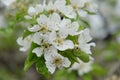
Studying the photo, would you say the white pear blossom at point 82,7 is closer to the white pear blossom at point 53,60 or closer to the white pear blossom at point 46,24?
the white pear blossom at point 46,24

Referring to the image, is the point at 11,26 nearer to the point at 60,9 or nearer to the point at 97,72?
the point at 60,9

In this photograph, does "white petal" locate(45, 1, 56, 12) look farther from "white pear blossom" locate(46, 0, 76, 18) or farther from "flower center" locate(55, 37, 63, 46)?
"flower center" locate(55, 37, 63, 46)

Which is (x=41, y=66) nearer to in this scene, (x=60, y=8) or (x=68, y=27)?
(x=68, y=27)

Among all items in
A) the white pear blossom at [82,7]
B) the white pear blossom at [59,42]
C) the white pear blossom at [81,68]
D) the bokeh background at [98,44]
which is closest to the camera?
the white pear blossom at [59,42]

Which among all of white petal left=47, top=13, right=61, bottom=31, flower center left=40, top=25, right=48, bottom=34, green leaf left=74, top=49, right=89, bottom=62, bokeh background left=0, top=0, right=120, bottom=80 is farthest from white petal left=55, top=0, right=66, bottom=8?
bokeh background left=0, top=0, right=120, bottom=80

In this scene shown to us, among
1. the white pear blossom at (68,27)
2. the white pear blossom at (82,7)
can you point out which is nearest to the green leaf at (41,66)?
the white pear blossom at (68,27)

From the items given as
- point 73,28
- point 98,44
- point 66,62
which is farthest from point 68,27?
point 98,44

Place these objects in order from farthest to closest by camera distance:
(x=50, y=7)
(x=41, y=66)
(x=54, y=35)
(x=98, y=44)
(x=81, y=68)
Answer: (x=98, y=44), (x=81, y=68), (x=50, y=7), (x=41, y=66), (x=54, y=35)

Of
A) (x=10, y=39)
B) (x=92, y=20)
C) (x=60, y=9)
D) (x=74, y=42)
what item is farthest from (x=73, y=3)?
(x=92, y=20)
